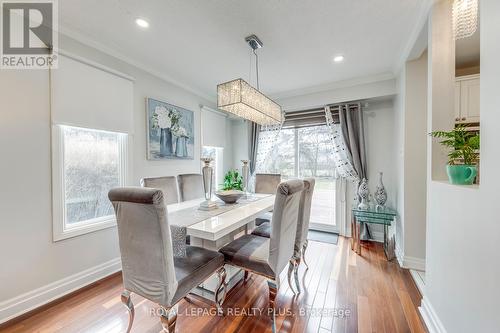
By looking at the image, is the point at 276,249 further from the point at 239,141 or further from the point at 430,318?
the point at 239,141

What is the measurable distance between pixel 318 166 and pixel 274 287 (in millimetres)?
2681

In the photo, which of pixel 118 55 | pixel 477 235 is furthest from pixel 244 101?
pixel 477 235

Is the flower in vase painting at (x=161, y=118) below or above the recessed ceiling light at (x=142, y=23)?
below

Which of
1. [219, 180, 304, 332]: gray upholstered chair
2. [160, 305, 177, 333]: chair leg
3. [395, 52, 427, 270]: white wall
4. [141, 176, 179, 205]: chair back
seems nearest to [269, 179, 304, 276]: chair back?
[219, 180, 304, 332]: gray upholstered chair

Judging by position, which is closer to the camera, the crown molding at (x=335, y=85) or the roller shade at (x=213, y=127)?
the crown molding at (x=335, y=85)

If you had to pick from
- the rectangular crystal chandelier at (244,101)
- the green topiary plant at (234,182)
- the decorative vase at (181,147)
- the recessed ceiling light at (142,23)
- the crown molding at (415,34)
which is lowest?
the green topiary plant at (234,182)

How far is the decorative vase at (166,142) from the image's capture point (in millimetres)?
2889

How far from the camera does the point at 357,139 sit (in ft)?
10.8

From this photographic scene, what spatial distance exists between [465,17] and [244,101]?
1679 millimetres

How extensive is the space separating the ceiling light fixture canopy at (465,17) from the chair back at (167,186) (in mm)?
2905

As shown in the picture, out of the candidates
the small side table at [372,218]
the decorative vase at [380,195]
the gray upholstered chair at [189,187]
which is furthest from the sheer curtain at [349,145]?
the gray upholstered chair at [189,187]

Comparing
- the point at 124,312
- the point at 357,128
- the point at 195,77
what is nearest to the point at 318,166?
the point at 357,128

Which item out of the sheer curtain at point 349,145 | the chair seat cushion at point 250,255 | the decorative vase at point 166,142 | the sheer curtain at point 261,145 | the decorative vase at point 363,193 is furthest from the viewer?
the sheer curtain at point 261,145

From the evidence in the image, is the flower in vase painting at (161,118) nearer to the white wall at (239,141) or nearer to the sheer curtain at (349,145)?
the white wall at (239,141)
